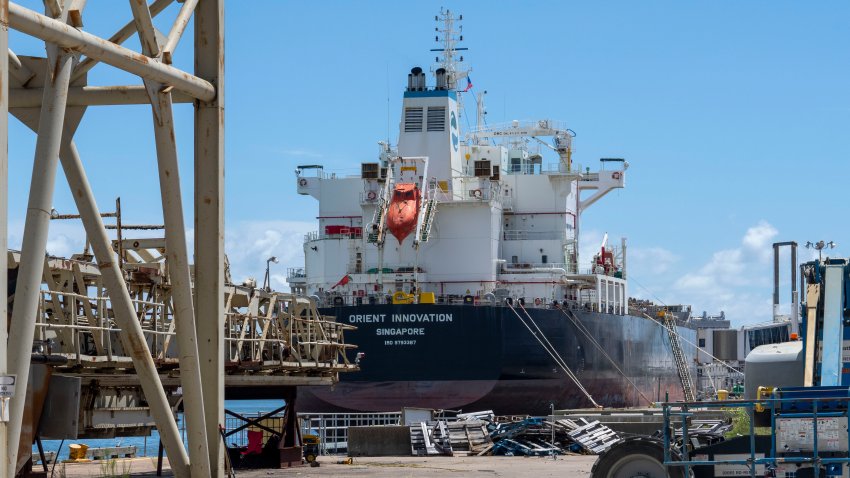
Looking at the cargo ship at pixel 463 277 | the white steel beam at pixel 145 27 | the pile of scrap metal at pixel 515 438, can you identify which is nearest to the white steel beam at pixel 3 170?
the white steel beam at pixel 145 27

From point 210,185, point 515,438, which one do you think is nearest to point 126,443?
point 515,438

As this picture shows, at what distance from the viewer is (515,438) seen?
27.8 meters

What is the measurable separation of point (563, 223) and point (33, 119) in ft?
124

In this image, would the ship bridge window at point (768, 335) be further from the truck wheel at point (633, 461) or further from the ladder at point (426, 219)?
the truck wheel at point (633, 461)

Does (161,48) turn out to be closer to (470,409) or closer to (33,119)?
(33,119)

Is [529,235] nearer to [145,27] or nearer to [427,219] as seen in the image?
[427,219]

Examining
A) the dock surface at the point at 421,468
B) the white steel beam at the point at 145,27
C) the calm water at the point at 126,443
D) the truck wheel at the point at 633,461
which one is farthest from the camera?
the calm water at the point at 126,443

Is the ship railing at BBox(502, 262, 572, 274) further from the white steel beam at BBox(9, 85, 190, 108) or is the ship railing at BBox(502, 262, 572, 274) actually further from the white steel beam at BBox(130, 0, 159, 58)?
the white steel beam at BBox(130, 0, 159, 58)

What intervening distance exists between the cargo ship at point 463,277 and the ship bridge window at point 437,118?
41mm

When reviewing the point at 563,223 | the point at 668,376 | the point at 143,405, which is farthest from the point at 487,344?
the point at 143,405

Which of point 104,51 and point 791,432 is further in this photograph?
point 791,432

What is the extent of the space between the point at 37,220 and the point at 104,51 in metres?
1.58

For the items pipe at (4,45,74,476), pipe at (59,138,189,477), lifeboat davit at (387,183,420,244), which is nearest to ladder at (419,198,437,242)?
lifeboat davit at (387,183,420,244)

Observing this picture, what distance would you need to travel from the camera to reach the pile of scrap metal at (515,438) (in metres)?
27.1
